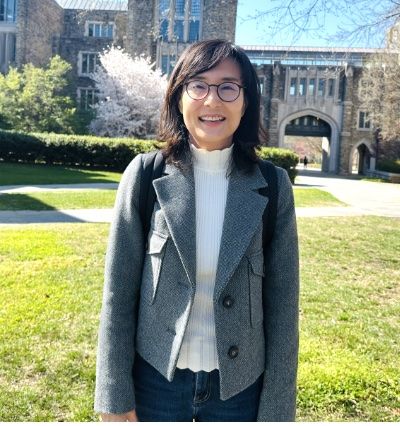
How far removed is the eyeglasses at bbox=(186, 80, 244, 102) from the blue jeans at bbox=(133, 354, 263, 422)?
0.91m

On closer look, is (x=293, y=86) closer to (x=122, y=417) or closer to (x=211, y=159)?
(x=211, y=159)

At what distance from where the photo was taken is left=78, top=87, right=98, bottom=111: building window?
3413 cm

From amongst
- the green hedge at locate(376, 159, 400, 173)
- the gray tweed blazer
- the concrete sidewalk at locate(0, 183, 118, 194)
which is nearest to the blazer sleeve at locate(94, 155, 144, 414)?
the gray tweed blazer

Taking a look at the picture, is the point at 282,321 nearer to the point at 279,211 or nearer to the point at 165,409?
the point at 279,211

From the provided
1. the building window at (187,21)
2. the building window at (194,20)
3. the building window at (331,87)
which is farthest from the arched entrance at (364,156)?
the building window at (187,21)

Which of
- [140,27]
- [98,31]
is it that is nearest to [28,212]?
[140,27]

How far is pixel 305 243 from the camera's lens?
8.08m

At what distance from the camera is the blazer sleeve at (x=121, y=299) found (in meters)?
1.62

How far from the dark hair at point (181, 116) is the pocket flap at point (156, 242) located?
26cm

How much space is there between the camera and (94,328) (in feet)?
13.4

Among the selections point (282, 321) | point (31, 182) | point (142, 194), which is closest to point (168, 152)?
point (142, 194)

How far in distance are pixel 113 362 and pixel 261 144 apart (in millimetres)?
924

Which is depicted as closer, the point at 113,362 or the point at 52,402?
the point at 113,362

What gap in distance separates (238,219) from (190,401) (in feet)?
2.06
